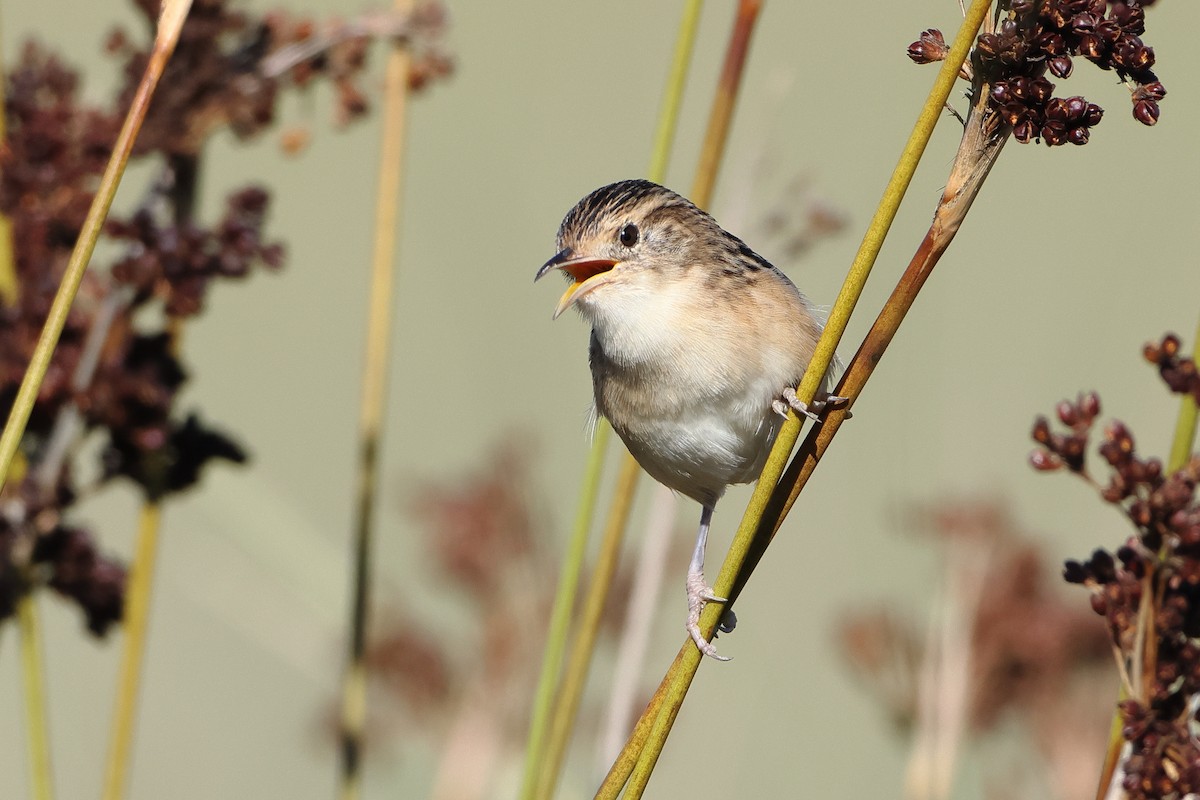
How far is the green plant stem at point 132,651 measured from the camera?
2.82 metres

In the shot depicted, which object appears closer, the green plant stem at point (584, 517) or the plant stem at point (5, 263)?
the green plant stem at point (584, 517)

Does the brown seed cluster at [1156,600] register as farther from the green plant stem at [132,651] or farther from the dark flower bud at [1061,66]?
the green plant stem at [132,651]

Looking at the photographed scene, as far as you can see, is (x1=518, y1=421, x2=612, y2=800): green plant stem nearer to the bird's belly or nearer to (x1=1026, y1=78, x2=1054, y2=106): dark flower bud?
the bird's belly

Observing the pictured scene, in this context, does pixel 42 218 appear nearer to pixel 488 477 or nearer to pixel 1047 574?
pixel 488 477

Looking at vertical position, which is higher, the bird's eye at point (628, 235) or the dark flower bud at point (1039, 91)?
the bird's eye at point (628, 235)

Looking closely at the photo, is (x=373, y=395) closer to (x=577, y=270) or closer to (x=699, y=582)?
(x=577, y=270)

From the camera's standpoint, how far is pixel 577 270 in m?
3.38

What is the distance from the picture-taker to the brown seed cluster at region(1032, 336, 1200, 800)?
2.01 m

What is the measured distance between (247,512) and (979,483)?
2.43m

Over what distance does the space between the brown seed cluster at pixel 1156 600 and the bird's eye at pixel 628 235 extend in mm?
1371

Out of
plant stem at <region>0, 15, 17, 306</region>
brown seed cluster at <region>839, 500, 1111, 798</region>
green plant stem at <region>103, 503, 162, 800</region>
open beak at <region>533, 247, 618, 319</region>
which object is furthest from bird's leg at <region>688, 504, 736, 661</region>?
plant stem at <region>0, 15, 17, 306</region>

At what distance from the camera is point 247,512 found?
4.09 m

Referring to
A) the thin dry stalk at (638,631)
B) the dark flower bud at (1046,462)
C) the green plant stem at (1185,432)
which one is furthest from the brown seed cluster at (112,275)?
the green plant stem at (1185,432)

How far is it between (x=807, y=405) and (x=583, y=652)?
1.03 metres
